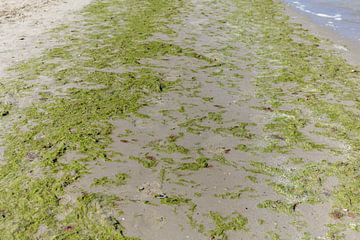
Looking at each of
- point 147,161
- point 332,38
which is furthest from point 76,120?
point 332,38

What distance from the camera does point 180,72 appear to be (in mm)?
7715

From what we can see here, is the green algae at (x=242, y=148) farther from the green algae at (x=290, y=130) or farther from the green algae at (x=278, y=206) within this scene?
the green algae at (x=278, y=206)

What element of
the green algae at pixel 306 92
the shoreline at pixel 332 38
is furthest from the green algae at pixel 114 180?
the shoreline at pixel 332 38

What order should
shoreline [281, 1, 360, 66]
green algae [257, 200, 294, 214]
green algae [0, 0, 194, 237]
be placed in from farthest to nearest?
shoreline [281, 1, 360, 66] < green algae [257, 200, 294, 214] < green algae [0, 0, 194, 237]

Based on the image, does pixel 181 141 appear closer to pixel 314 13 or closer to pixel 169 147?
pixel 169 147

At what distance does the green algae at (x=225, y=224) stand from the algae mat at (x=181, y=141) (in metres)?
0.02

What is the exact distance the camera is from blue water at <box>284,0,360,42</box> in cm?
1050

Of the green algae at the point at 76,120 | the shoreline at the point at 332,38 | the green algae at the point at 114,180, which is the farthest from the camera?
the shoreline at the point at 332,38

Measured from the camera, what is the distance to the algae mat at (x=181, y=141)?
13.8 feet

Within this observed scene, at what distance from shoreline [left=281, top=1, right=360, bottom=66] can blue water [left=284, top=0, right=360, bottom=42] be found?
0.21 m

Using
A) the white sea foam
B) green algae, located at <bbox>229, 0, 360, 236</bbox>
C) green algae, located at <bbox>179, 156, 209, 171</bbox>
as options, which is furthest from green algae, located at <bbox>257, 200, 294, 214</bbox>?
the white sea foam

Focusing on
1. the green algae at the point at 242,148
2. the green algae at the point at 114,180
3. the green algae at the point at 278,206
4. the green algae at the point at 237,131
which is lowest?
the green algae at the point at 237,131

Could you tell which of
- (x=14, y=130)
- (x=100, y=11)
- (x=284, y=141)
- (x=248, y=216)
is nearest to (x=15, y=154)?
(x=14, y=130)

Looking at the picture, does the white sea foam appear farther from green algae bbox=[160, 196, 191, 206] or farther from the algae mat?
green algae bbox=[160, 196, 191, 206]
